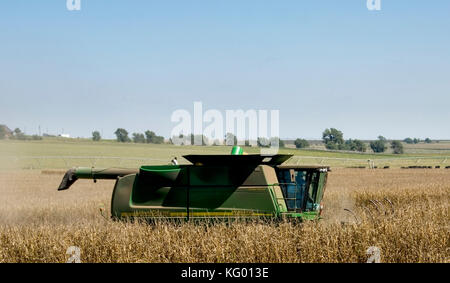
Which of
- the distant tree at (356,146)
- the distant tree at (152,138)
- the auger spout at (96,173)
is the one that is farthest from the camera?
the distant tree at (356,146)

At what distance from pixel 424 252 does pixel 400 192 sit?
13.4 meters

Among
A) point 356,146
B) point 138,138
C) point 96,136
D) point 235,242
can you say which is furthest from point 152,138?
point 235,242

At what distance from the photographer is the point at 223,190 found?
10.5 m

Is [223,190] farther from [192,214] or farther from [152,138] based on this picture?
[152,138]

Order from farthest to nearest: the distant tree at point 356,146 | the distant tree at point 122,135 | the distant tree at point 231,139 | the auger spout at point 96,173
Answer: the distant tree at point 356,146 → the distant tree at point 122,135 → the distant tree at point 231,139 → the auger spout at point 96,173

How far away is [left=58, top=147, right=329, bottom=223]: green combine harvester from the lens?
10406 mm

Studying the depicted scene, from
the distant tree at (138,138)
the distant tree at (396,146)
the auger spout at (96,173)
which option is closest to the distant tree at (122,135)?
the distant tree at (138,138)

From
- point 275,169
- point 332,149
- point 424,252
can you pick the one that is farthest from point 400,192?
point 332,149

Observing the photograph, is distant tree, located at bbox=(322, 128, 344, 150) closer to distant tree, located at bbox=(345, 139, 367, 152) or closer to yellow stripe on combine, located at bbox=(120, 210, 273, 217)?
distant tree, located at bbox=(345, 139, 367, 152)

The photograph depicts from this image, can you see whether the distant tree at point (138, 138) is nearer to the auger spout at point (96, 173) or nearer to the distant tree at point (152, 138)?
the distant tree at point (152, 138)

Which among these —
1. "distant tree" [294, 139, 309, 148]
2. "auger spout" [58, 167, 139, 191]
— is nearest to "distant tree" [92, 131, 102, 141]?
"distant tree" [294, 139, 309, 148]

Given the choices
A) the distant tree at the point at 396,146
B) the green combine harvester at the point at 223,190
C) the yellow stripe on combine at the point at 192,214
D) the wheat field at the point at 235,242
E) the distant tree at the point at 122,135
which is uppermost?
the distant tree at the point at 122,135

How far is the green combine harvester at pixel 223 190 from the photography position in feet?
34.1

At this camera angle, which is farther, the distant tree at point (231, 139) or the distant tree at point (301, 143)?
the distant tree at point (301, 143)
